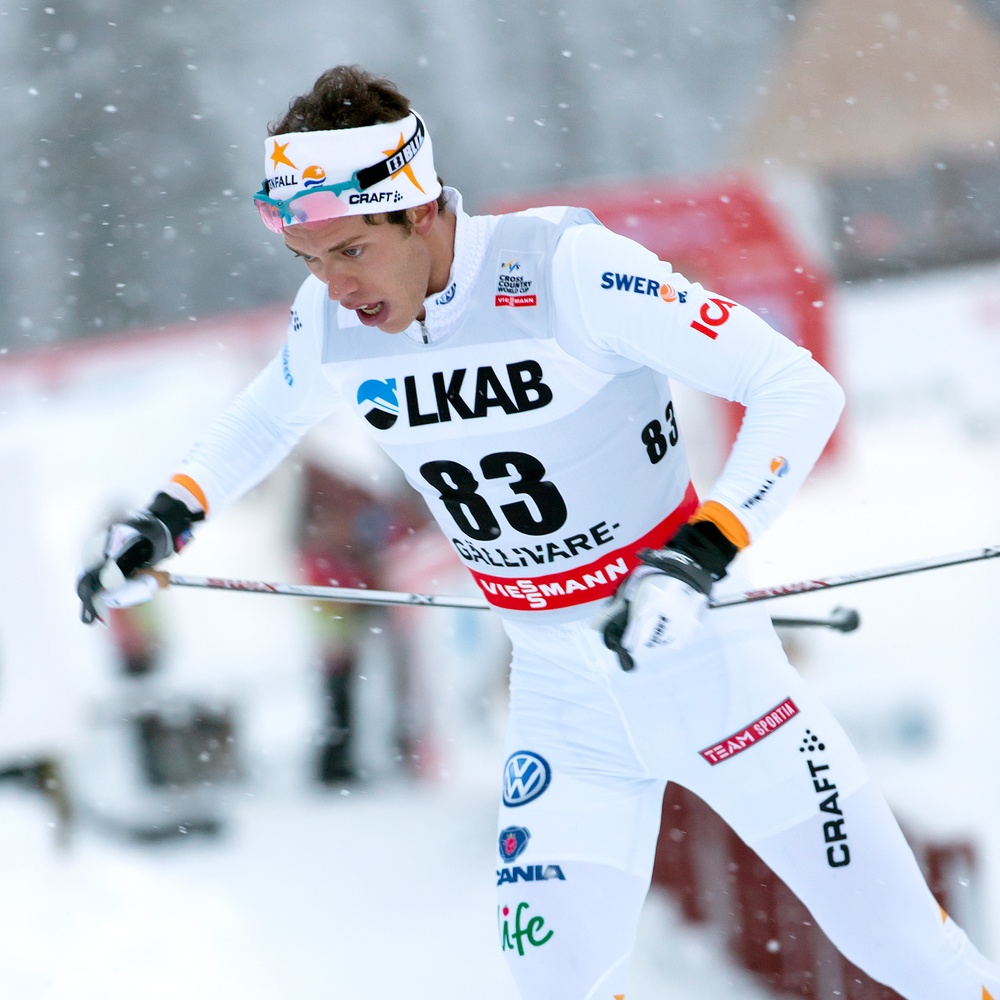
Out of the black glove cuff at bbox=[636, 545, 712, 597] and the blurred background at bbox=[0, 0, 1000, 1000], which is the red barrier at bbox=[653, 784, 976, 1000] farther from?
the black glove cuff at bbox=[636, 545, 712, 597]

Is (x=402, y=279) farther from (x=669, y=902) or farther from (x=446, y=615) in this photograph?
(x=446, y=615)

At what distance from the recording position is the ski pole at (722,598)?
196cm

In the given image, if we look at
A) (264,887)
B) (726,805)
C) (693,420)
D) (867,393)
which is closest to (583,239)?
(726,805)

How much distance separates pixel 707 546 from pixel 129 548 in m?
0.98

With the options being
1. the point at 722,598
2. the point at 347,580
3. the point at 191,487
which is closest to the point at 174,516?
the point at 191,487

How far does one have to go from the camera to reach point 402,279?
1.83 meters

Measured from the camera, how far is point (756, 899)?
3406 mm

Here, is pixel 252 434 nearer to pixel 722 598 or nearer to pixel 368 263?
pixel 368 263

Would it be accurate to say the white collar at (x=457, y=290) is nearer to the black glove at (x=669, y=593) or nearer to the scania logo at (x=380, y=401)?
the scania logo at (x=380, y=401)

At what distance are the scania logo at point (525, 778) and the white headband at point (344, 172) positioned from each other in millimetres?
868

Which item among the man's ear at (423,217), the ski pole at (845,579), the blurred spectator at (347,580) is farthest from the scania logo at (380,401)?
the blurred spectator at (347,580)

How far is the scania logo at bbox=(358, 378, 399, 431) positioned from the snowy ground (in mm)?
2008

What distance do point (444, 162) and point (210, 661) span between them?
5.12m

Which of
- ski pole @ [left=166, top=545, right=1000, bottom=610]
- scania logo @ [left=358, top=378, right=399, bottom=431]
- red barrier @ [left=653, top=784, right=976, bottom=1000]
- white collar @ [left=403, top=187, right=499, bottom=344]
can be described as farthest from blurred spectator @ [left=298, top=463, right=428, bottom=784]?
white collar @ [left=403, top=187, right=499, bottom=344]
